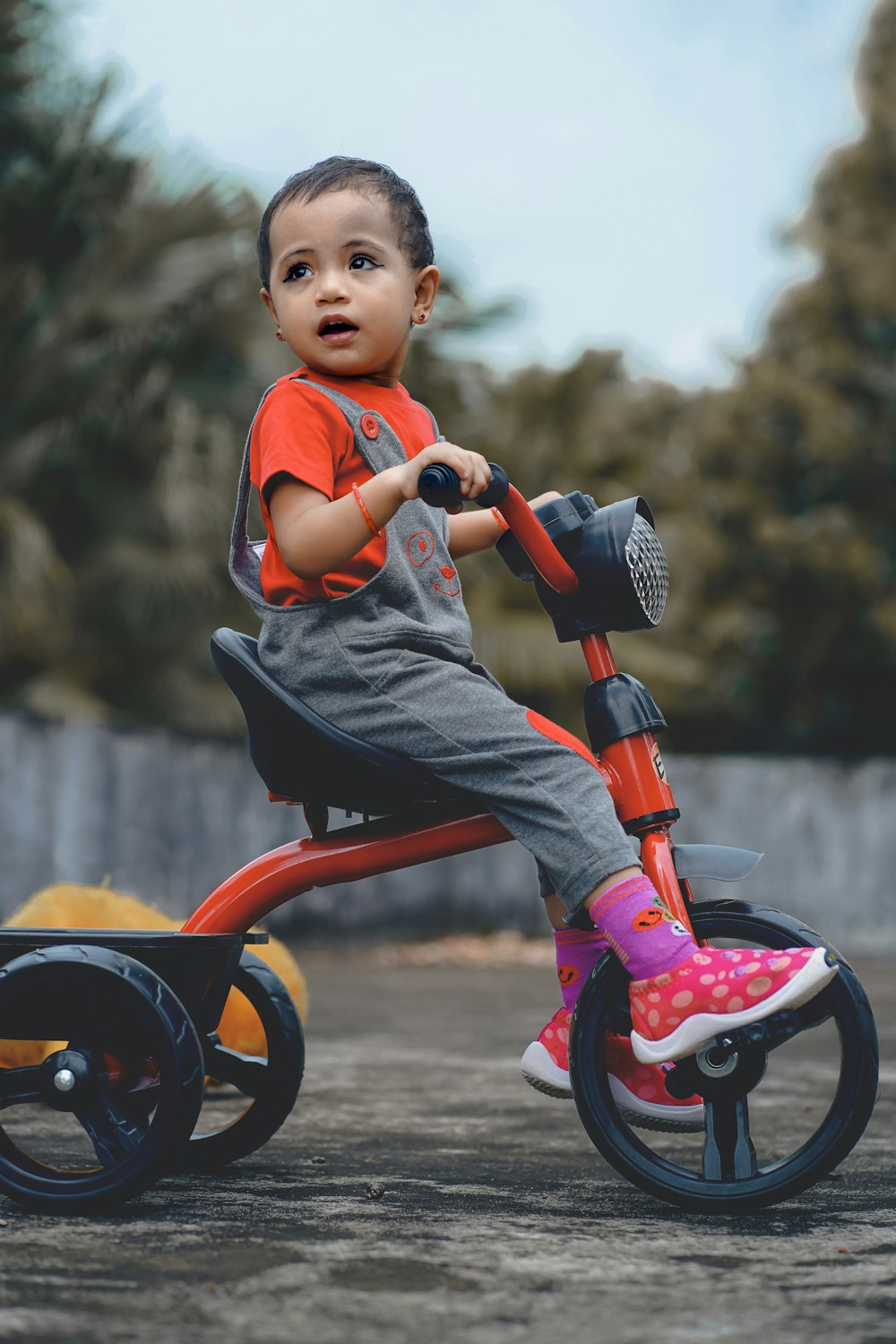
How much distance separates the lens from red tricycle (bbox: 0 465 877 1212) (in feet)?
9.00

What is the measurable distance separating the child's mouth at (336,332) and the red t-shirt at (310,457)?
0.08m

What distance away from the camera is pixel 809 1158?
273cm

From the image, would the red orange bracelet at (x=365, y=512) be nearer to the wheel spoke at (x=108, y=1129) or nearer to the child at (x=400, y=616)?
the child at (x=400, y=616)

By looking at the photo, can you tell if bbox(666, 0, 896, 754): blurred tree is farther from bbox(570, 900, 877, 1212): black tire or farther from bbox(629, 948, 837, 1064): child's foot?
bbox(629, 948, 837, 1064): child's foot

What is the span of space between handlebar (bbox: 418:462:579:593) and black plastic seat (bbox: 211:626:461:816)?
0.44 metres

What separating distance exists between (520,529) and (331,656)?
408mm

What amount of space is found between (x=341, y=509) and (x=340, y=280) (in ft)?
1.52

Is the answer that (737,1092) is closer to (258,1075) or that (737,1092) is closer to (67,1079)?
(258,1075)

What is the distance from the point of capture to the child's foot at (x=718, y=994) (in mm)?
2625

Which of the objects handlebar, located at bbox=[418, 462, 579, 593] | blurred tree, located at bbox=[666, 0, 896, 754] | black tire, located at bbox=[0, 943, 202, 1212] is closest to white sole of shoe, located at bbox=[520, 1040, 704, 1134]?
black tire, located at bbox=[0, 943, 202, 1212]

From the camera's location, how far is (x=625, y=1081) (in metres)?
2.93

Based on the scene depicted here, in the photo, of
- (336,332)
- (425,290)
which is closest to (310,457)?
(336,332)

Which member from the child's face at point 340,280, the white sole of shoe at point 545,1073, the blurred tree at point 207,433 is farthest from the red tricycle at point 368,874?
the blurred tree at point 207,433

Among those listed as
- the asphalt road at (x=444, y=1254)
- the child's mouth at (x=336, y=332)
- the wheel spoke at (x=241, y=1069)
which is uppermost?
the child's mouth at (x=336, y=332)
